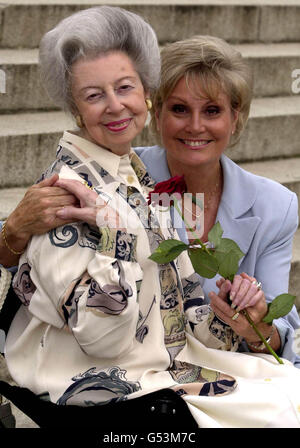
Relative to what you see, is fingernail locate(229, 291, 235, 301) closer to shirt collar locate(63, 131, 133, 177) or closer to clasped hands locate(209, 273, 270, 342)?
clasped hands locate(209, 273, 270, 342)

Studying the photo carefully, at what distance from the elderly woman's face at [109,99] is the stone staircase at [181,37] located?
142cm

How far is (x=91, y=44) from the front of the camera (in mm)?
2047

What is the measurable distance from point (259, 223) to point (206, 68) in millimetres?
571

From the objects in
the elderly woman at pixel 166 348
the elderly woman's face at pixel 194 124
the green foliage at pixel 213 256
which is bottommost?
the elderly woman at pixel 166 348

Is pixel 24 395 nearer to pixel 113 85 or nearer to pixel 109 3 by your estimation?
pixel 113 85

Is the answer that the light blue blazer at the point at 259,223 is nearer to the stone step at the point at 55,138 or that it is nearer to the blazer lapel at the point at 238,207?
the blazer lapel at the point at 238,207

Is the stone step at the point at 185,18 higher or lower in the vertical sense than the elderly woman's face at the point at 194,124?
higher

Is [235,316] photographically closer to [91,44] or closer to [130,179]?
[130,179]

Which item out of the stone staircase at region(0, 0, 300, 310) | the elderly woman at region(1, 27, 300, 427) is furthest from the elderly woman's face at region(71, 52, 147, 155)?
the stone staircase at region(0, 0, 300, 310)

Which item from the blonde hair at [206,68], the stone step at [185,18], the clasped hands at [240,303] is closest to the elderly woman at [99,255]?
the clasped hands at [240,303]

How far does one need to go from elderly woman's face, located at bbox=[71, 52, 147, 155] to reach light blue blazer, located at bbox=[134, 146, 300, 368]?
0.62 m

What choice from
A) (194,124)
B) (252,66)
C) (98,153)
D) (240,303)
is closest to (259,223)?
(194,124)

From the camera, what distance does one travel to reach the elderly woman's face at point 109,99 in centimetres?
207
